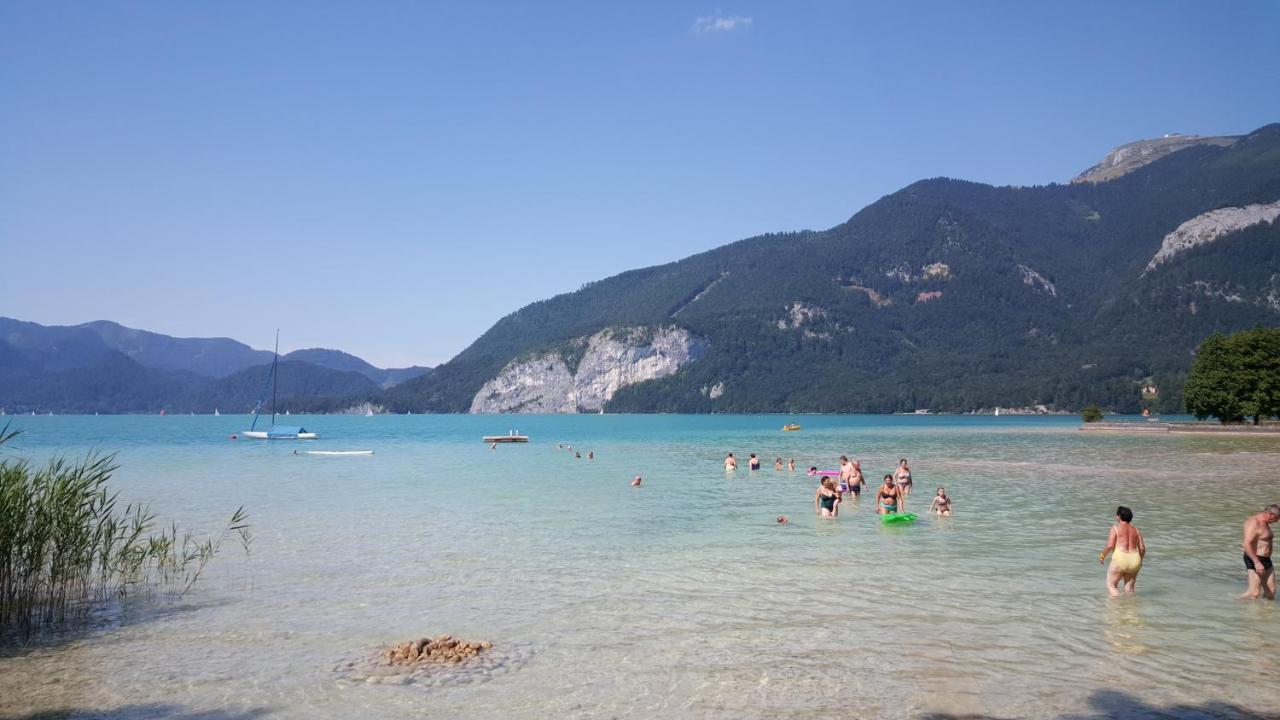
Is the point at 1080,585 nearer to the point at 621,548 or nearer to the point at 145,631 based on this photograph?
the point at 621,548

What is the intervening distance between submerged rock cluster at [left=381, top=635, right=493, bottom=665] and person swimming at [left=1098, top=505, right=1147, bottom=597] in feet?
38.6

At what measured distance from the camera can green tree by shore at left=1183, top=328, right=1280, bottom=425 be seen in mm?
84188

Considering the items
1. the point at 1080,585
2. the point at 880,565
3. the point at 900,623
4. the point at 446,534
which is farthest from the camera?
the point at 446,534

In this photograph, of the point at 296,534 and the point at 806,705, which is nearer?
the point at 806,705

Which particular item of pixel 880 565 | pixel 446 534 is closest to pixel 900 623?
pixel 880 565

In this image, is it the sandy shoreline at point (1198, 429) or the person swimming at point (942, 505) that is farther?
the sandy shoreline at point (1198, 429)

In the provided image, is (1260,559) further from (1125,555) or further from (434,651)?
(434,651)

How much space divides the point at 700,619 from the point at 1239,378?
9640 centimetres

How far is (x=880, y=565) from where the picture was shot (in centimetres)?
1920

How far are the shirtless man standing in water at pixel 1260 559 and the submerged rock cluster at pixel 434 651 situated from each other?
45.6 ft

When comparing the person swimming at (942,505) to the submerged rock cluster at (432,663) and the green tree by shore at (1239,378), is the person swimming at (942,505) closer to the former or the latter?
the submerged rock cluster at (432,663)

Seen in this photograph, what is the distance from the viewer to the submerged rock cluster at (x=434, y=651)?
11930 millimetres

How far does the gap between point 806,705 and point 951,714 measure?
169 cm

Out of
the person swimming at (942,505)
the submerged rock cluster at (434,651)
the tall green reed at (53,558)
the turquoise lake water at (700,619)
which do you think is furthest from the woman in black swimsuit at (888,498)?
the tall green reed at (53,558)
